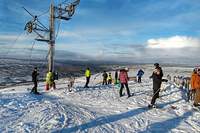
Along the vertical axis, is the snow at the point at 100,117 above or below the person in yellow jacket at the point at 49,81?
below

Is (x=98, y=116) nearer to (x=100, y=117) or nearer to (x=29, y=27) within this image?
(x=100, y=117)

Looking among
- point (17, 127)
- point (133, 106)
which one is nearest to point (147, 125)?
point (133, 106)

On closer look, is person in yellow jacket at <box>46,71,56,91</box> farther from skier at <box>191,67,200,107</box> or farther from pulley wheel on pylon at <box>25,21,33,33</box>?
skier at <box>191,67,200,107</box>

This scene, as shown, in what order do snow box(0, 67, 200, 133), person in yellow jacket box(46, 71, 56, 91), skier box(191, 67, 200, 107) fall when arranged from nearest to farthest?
snow box(0, 67, 200, 133) → skier box(191, 67, 200, 107) → person in yellow jacket box(46, 71, 56, 91)

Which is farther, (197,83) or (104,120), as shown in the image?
(197,83)

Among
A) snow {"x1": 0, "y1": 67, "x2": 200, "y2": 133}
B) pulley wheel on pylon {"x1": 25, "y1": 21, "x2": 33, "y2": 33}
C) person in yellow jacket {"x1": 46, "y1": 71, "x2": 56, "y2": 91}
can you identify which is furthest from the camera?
pulley wheel on pylon {"x1": 25, "y1": 21, "x2": 33, "y2": 33}

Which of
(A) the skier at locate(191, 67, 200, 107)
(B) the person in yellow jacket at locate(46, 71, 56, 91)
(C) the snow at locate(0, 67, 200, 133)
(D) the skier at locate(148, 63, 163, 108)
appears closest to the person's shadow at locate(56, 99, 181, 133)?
(C) the snow at locate(0, 67, 200, 133)

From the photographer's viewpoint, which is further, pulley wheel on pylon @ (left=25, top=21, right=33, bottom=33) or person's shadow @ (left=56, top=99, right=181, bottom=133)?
pulley wheel on pylon @ (left=25, top=21, right=33, bottom=33)

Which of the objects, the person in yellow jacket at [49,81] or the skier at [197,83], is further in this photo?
the person in yellow jacket at [49,81]

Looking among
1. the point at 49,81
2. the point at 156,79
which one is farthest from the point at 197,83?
the point at 49,81

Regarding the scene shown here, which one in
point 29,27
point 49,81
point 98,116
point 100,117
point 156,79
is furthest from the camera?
point 29,27

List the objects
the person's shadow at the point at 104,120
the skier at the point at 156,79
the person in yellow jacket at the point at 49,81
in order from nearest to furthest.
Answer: the person's shadow at the point at 104,120 → the skier at the point at 156,79 → the person in yellow jacket at the point at 49,81

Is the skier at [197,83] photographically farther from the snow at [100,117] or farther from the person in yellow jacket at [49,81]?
the person in yellow jacket at [49,81]

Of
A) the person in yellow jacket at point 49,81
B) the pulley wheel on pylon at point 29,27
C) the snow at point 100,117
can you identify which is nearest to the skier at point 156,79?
the snow at point 100,117
